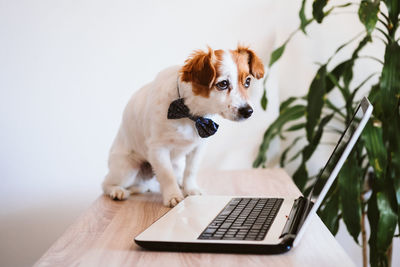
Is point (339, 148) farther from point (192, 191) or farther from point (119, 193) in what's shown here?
point (119, 193)

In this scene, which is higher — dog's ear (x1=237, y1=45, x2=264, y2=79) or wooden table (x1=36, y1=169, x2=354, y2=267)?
dog's ear (x1=237, y1=45, x2=264, y2=79)

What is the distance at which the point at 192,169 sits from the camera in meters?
1.46

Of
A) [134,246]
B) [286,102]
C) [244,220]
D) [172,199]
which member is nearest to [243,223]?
[244,220]

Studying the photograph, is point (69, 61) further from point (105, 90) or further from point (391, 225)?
point (391, 225)

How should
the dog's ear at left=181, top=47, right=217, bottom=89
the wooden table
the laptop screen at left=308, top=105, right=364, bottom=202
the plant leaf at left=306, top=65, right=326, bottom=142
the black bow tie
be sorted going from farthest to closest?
1. the plant leaf at left=306, top=65, right=326, bottom=142
2. the black bow tie
3. the dog's ear at left=181, top=47, right=217, bottom=89
4. the laptop screen at left=308, top=105, right=364, bottom=202
5. the wooden table

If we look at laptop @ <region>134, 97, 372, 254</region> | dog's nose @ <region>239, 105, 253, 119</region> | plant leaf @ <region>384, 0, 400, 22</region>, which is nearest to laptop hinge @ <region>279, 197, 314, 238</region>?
laptop @ <region>134, 97, 372, 254</region>

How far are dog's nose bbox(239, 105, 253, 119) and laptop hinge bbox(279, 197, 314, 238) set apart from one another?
0.86 feet

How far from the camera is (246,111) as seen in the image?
3.87 feet

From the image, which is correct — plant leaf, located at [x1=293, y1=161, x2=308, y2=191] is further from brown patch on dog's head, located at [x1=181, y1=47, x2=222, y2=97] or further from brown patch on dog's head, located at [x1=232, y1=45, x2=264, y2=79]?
brown patch on dog's head, located at [x1=181, y1=47, x2=222, y2=97]

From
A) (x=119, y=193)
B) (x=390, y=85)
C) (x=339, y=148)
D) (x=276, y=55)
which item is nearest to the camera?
(x=339, y=148)

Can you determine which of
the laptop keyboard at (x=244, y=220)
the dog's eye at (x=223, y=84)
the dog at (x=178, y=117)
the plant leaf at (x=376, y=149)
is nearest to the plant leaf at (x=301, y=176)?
the plant leaf at (x=376, y=149)

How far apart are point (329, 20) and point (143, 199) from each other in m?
1.33

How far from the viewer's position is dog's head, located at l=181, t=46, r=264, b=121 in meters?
1.18

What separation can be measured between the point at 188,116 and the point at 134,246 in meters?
0.48
